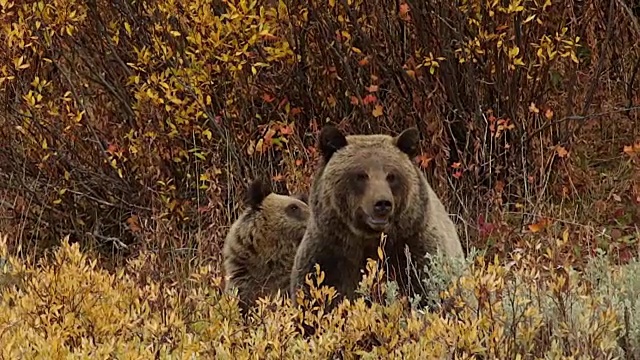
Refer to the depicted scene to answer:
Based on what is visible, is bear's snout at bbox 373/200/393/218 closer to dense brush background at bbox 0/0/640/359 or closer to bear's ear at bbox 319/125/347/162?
bear's ear at bbox 319/125/347/162

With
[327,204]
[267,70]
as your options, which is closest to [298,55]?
[267,70]

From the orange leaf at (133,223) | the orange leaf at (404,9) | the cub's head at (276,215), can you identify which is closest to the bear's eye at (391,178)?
the cub's head at (276,215)

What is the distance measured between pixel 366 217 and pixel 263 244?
49.6 inches

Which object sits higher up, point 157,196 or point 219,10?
point 219,10

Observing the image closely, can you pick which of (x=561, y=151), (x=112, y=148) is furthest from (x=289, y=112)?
(x=561, y=151)

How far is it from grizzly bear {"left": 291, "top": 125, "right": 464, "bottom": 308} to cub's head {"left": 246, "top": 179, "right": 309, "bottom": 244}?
0.87m

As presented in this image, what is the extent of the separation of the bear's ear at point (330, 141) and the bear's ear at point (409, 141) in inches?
11.6

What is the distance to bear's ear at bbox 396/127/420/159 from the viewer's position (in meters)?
6.59

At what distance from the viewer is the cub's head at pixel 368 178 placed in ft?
20.7

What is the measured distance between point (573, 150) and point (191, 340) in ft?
18.3

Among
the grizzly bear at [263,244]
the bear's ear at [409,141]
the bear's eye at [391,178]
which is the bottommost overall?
the grizzly bear at [263,244]

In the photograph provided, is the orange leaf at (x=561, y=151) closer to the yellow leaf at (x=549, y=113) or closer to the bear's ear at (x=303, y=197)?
the yellow leaf at (x=549, y=113)

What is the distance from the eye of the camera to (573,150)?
970cm

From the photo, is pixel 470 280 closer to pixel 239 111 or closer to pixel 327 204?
pixel 327 204
